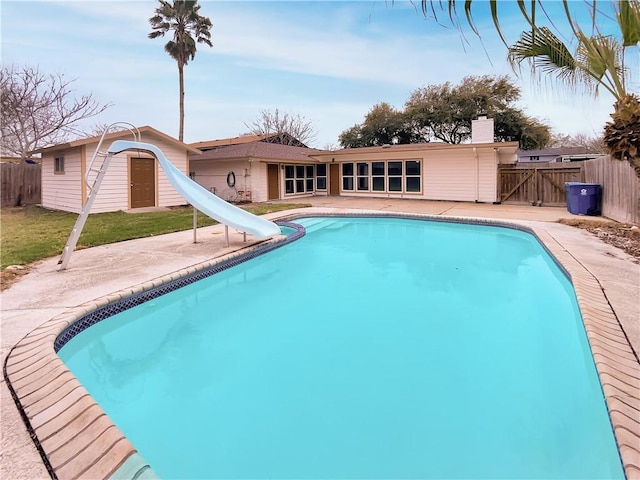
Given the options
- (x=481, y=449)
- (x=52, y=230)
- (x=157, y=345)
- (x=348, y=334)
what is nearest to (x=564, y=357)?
(x=481, y=449)

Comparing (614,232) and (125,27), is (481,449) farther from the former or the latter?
(125,27)

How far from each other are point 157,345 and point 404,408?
8.44ft

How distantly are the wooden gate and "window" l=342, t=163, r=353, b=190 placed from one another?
671cm

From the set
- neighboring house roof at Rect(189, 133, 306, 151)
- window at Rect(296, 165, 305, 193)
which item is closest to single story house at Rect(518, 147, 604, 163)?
neighboring house roof at Rect(189, 133, 306, 151)

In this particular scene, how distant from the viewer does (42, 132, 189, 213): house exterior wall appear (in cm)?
1184

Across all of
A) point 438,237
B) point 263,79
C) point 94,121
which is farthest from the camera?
point 263,79

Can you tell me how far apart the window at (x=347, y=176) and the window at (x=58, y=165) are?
11.7m

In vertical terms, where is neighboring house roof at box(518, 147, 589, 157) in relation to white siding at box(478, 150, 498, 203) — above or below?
above

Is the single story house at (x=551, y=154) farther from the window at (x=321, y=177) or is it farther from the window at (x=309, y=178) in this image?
the window at (x=309, y=178)

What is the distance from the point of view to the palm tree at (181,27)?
20062 mm

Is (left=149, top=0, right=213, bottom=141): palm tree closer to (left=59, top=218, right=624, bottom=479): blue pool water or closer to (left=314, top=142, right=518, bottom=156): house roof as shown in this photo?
(left=314, top=142, right=518, bottom=156): house roof

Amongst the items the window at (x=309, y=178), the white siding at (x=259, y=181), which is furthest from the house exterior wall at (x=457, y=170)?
the white siding at (x=259, y=181)

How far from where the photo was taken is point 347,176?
19375 millimetres

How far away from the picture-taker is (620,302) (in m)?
4.07
